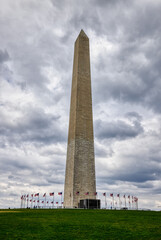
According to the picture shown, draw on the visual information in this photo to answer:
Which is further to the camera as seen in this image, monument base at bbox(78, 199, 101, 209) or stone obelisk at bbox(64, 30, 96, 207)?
stone obelisk at bbox(64, 30, 96, 207)

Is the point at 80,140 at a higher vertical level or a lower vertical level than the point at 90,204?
higher

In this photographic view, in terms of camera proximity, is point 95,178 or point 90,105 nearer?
point 95,178

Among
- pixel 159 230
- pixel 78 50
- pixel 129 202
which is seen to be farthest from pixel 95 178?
pixel 159 230

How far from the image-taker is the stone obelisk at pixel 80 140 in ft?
149

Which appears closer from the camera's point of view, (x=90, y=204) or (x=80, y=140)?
(x=90, y=204)

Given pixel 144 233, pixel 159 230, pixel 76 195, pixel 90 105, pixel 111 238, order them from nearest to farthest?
pixel 111 238
pixel 144 233
pixel 159 230
pixel 76 195
pixel 90 105

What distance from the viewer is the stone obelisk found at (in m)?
45.5

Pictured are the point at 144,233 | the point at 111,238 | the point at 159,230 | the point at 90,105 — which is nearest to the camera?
the point at 111,238

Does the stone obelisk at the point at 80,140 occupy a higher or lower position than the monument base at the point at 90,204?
higher

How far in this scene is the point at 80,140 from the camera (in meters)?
48.3

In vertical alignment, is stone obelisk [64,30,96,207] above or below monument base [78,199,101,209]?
above

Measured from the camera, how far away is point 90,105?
52.3 m

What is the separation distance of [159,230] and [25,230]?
940 cm

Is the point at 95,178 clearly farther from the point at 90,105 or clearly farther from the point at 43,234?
the point at 43,234
